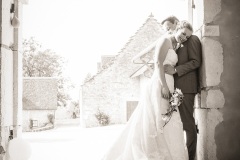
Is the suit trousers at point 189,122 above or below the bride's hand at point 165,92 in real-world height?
below

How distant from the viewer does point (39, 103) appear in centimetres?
3078

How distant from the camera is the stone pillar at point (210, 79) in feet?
15.4

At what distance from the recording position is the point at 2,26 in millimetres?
4781

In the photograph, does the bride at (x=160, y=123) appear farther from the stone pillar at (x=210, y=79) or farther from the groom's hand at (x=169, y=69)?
the stone pillar at (x=210, y=79)

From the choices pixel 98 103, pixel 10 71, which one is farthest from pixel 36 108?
pixel 10 71

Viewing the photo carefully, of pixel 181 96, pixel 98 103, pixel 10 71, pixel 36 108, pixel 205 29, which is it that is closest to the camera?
pixel 181 96

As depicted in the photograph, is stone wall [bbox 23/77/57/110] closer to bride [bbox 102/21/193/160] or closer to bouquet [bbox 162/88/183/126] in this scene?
bride [bbox 102/21/193/160]

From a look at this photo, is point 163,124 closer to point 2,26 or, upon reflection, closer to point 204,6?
point 204,6

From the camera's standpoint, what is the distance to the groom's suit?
4.57 meters

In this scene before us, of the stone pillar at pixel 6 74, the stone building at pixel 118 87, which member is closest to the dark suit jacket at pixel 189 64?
the stone pillar at pixel 6 74

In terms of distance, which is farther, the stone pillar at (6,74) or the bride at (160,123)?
the stone pillar at (6,74)

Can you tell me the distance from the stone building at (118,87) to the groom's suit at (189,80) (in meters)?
18.5

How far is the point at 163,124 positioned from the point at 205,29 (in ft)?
4.91

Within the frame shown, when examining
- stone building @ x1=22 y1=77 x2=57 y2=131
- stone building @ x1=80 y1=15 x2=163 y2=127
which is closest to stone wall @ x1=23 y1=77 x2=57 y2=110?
stone building @ x1=22 y1=77 x2=57 y2=131
